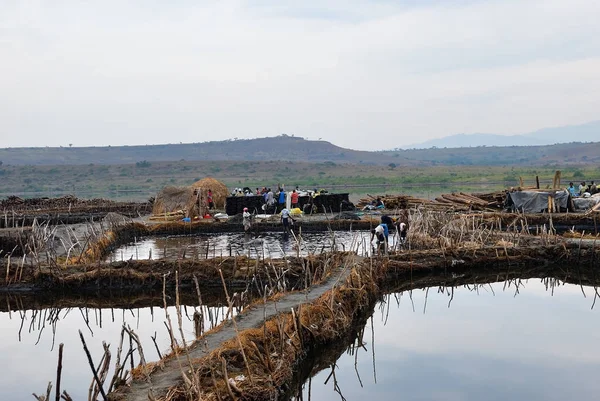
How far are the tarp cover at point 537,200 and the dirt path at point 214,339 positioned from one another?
17.1m

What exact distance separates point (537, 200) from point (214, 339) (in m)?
23.3

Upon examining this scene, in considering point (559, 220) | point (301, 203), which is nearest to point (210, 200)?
point (301, 203)

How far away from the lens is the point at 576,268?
2012 cm

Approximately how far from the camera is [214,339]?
10.8 meters

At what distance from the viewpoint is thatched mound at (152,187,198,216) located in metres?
33.7

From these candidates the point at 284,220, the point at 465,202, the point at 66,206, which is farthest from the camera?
the point at 66,206

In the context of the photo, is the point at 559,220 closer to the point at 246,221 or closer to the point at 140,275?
the point at 246,221

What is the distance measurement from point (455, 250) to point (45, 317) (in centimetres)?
1114

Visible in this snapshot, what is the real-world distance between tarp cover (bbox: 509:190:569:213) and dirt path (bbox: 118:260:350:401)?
56.3 ft

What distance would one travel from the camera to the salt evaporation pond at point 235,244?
2388 centimetres

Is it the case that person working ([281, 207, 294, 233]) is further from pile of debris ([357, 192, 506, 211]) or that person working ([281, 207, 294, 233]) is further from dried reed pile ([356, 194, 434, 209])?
dried reed pile ([356, 194, 434, 209])

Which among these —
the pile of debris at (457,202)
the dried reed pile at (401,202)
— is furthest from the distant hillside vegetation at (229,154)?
the pile of debris at (457,202)

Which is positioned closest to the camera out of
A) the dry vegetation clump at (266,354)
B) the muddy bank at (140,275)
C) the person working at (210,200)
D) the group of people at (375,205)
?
the dry vegetation clump at (266,354)

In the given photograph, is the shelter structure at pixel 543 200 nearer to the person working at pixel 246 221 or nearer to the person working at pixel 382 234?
the person working at pixel 246 221
